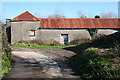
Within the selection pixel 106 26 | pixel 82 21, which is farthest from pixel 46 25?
pixel 106 26

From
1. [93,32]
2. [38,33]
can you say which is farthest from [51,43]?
[93,32]

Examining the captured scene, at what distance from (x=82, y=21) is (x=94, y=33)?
3.21 meters

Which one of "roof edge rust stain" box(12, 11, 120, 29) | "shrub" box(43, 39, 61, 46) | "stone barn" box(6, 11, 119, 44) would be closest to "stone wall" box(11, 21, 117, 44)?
"stone barn" box(6, 11, 119, 44)

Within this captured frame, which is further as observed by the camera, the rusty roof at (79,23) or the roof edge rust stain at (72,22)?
the rusty roof at (79,23)

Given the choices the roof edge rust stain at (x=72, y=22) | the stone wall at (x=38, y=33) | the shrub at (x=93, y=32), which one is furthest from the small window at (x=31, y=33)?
the shrub at (x=93, y=32)

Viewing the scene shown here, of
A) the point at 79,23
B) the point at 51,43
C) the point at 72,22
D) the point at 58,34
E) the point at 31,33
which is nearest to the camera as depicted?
the point at 51,43

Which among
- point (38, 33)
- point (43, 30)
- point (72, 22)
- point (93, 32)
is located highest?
point (72, 22)

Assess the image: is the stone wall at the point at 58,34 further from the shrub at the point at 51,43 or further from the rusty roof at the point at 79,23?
the rusty roof at the point at 79,23

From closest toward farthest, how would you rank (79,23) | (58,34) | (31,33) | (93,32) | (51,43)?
(51,43), (58,34), (31,33), (93,32), (79,23)

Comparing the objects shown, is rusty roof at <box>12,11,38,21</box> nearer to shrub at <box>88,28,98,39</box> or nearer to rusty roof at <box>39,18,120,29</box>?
rusty roof at <box>39,18,120,29</box>

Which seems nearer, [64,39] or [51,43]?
[51,43]

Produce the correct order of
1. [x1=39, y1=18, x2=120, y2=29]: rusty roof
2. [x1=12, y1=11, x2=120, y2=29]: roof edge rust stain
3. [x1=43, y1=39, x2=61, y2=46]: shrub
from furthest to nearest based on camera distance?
→ [x1=39, y1=18, x2=120, y2=29]: rusty roof → [x1=12, y1=11, x2=120, y2=29]: roof edge rust stain → [x1=43, y1=39, x2=61, y2=46]: shrub

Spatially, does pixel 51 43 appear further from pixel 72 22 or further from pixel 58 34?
pixel 72 22

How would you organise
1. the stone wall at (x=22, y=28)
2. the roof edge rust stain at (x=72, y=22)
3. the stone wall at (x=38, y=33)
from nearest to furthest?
the stone wall at (x=38, y=33) < the stone wall at (x=22, y=28) < the roof edge rust stain at (x=72, y=22)
